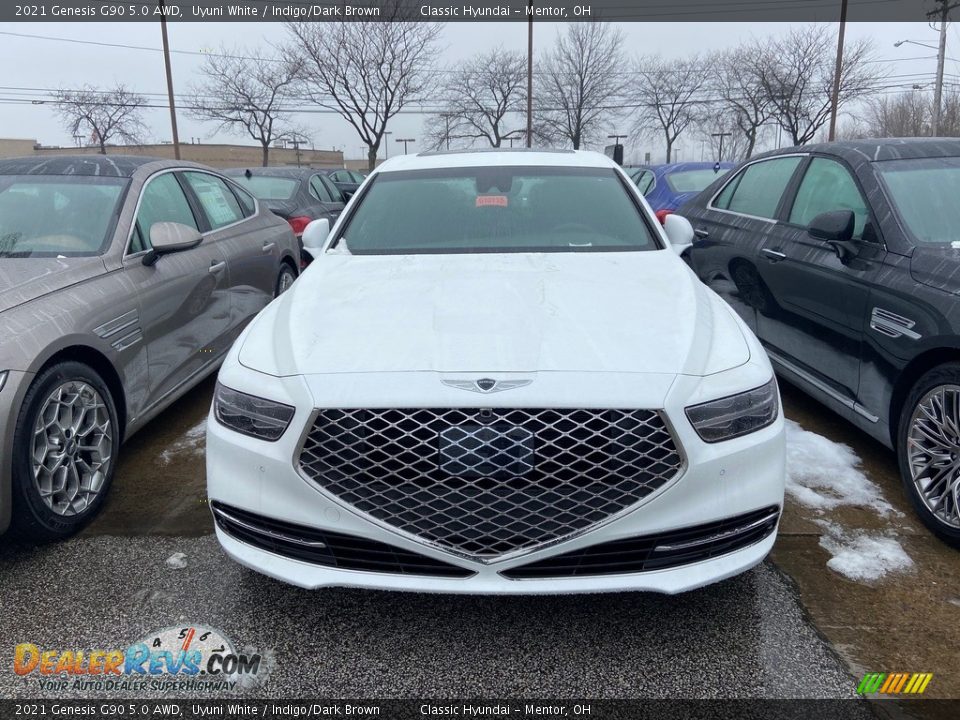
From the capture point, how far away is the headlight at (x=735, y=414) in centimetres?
220

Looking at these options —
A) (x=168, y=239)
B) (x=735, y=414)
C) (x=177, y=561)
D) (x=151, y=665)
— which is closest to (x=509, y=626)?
(x=735, y=414)

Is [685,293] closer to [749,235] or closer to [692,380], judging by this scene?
[692,380]

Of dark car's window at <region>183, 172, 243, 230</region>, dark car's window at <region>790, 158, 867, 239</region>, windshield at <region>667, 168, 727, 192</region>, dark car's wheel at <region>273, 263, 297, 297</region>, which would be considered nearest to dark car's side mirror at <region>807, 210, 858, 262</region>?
dark car's window at <region>790, 158, 867, 239</region>

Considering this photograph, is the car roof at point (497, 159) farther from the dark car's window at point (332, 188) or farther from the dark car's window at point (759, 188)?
the dark car's window at point (332, 188)

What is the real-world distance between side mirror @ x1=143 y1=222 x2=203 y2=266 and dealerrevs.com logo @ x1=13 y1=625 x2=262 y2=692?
2.11 meters

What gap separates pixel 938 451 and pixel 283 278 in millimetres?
4864

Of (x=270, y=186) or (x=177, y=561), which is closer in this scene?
(x=177, y=561)

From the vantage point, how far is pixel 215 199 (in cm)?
517

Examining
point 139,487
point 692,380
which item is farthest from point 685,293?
point 139,487

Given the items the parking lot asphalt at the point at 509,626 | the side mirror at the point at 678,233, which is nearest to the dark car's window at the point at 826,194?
the side mirror at the point at 678,233

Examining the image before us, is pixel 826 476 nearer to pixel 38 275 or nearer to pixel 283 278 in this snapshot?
pixel 38 275

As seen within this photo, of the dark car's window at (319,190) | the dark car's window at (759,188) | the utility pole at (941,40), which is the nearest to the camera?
the dark car's window at (759,188)

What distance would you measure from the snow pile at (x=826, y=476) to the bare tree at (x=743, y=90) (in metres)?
30.8

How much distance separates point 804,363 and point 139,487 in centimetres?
369
